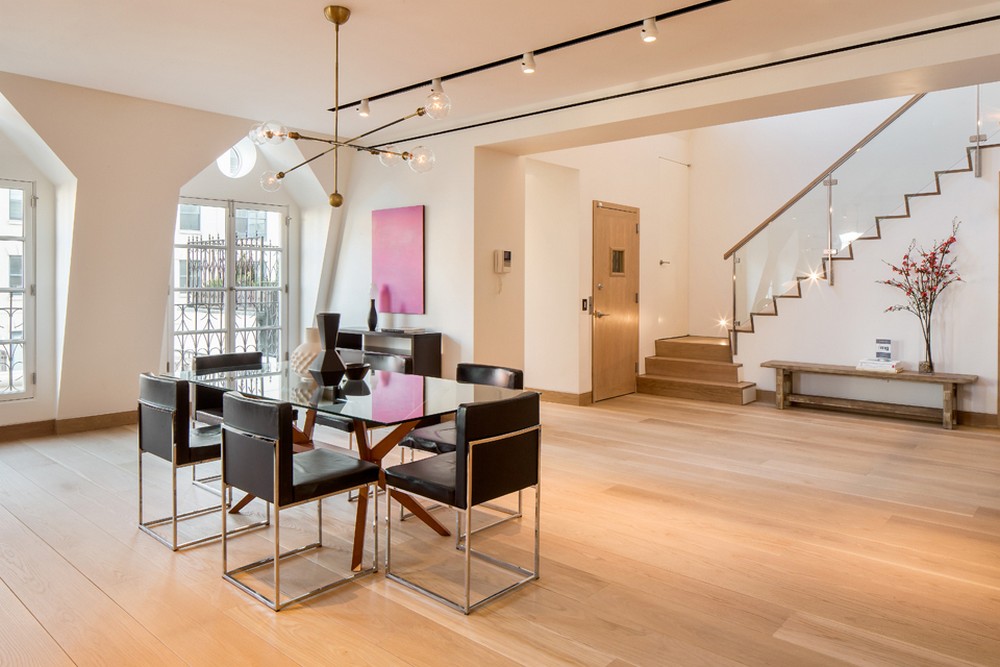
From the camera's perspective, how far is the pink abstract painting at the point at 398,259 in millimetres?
6555

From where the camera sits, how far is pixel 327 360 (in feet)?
12.2

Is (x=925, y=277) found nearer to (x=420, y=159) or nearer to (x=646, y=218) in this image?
(x=646, y=218)

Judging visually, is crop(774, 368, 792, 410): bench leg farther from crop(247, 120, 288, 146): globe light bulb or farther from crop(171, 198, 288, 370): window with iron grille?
crop(247, 120, 288, 146): globe light bulb

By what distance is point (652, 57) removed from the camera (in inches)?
175

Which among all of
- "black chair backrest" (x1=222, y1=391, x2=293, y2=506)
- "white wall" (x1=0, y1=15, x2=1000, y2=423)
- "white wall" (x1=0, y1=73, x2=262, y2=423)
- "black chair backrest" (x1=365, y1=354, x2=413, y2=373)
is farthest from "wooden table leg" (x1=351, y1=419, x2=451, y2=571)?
"white wall" (x1=0, y1=73, x2=262, y2=423)

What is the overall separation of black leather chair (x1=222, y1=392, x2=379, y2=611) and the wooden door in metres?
4.74

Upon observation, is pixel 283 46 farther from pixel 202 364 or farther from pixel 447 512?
pixel 447 512

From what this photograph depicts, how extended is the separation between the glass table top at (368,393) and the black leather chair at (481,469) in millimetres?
220

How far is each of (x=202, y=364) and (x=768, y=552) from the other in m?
3.51

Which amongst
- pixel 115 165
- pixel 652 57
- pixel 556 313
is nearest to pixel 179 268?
pixel 115 165

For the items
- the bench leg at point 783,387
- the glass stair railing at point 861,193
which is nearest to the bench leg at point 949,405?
the bench leg at point 783,387

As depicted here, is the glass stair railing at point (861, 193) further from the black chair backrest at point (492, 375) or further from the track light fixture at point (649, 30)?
the black chair backrest at point (492, 375)

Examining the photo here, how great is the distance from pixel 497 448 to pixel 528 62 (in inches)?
109

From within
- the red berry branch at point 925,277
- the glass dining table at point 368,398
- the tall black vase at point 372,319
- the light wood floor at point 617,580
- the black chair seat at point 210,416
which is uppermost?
the red berry branch at point 925,277
